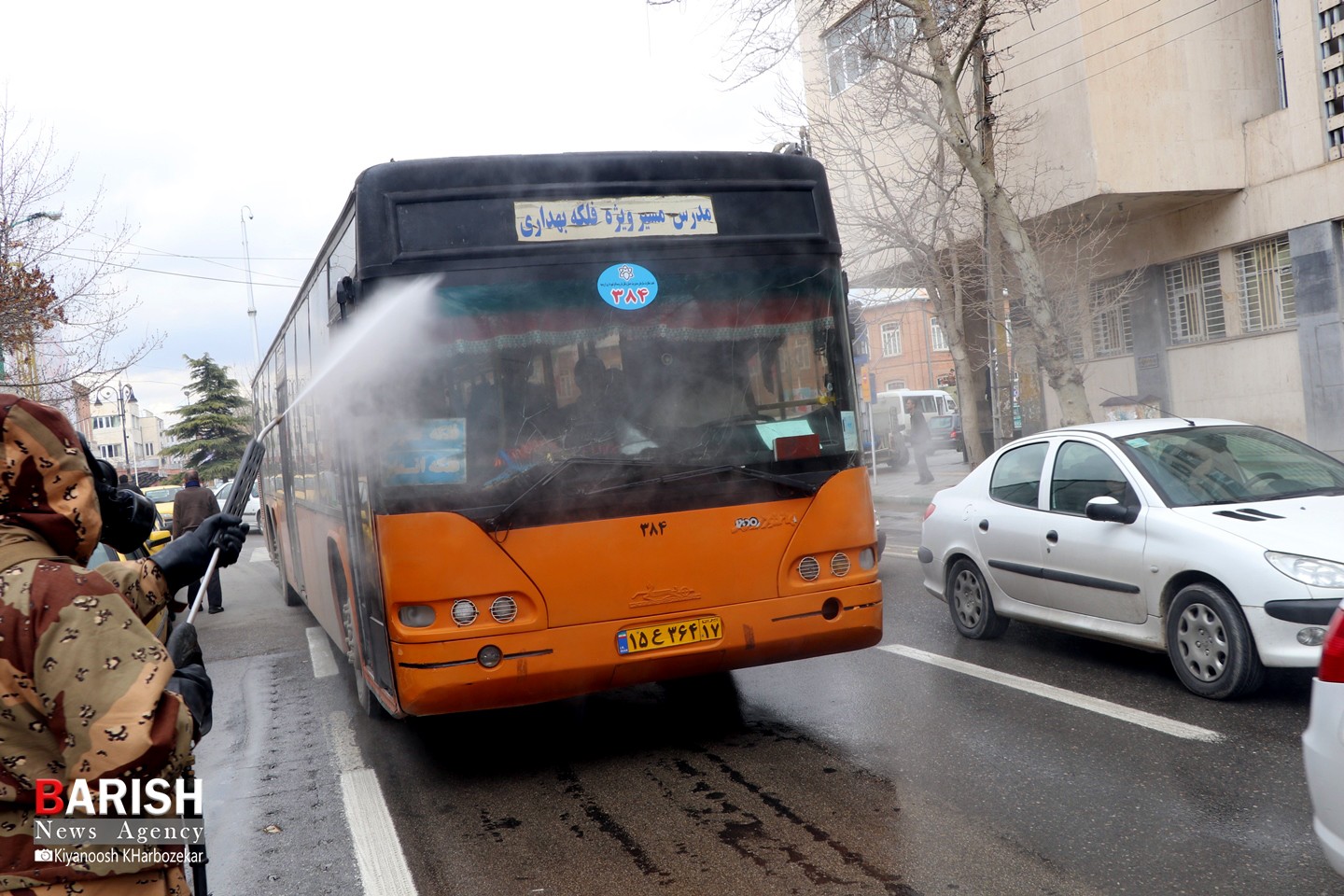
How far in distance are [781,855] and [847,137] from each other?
836 inches

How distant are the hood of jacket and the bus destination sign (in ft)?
11.8

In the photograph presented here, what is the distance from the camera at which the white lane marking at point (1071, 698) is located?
549cm

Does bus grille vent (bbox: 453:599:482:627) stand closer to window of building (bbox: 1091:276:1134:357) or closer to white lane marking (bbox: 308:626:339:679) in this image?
white lane marking (bbox: 308:626:339:679)

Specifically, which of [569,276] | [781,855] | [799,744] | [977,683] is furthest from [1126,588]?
[569,276]

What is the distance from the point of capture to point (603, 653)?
17.6 feet

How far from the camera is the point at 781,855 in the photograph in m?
4.31

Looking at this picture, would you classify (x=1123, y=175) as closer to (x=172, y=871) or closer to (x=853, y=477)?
(x=853, y=477)

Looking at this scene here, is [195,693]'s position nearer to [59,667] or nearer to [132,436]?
[59,667]

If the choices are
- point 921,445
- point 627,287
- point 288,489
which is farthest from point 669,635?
point 921,445

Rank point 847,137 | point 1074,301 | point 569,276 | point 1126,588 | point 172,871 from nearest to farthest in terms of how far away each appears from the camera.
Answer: point 172,871 < point 569,276 < point 1126,588 < point 1074,301 < point 847,137

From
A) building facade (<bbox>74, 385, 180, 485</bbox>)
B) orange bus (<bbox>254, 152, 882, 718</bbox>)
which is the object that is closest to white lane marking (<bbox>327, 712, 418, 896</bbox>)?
orange bus (<bbox>254, 152, 882, 718</bbox>)

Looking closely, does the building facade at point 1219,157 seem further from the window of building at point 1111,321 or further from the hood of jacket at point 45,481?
the hood of jacket at point 45,481

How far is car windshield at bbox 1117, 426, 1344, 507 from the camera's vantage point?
6453 millimetres

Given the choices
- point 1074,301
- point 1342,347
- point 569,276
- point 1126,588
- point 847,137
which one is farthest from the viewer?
point 847,137
